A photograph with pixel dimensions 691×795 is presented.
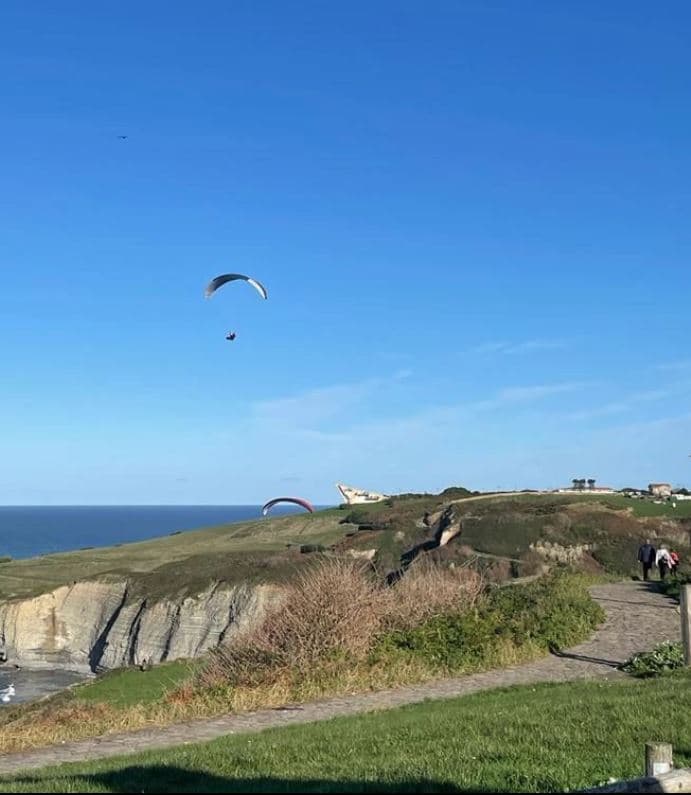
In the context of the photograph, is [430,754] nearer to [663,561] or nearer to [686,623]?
[686,623]

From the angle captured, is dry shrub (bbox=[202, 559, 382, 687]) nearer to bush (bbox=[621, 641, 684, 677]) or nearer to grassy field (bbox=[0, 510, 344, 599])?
bush (bbox=[621, 641, 684, 677])

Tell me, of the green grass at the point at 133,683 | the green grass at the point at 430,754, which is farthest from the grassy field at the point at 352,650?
the green grass at the point at 133,683

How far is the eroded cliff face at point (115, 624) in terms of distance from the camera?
52.8 meters

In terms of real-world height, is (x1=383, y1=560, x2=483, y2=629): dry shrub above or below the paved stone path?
above

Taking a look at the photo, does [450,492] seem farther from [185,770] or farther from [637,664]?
[185,770]

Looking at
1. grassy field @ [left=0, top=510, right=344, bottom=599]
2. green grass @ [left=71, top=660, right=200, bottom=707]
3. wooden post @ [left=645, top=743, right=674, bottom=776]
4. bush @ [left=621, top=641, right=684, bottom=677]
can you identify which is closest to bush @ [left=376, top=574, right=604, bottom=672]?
bush @ [left=621, top=641, right=684, bottom=677]

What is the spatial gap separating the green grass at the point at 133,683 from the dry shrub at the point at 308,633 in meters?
5.89

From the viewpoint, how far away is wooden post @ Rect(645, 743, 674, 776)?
243 inches

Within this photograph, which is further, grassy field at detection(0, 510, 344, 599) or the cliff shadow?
grassy field at detection(0, 510, 344, 599)

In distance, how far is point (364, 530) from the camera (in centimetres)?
7319

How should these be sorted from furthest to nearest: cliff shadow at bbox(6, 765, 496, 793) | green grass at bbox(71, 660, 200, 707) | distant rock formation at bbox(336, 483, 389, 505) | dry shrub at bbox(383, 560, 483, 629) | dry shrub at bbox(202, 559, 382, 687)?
distant rock formation at bbox(336, 483, 389, 505)
green grass at bbox(71, 660, 200, 707)
dry shrub at bbox(383, 560, 483, 629)
dry shrub at bbox(202, 559, 382, 687)
cliff shadow at bbox(6, 765, 496, 793)

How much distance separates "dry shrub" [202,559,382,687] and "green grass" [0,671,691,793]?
18.5 feet

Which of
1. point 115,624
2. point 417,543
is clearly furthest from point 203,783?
point 417,543

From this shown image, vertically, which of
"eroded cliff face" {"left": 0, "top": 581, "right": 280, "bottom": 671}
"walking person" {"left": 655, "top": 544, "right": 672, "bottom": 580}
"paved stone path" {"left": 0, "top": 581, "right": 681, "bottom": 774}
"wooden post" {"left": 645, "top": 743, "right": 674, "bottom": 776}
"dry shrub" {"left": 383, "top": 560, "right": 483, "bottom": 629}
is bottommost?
"eroded cliff face" {"left": 0, "top": 581, "right": 280, "bottom": 671}
